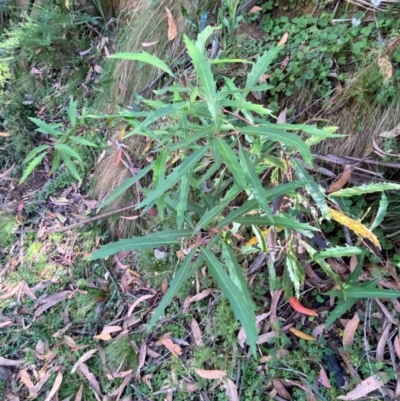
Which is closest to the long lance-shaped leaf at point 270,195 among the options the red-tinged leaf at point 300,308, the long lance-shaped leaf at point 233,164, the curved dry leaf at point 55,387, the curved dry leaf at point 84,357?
the long lance-shaped leaf at point 233,164

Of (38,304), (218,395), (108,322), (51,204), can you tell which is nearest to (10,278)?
(38,304)

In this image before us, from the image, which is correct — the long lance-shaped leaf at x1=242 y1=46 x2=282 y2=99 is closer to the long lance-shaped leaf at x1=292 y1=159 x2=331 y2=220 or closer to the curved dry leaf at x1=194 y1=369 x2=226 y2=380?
the long lance-shaped leaf at x1=292 y1=159 x2=331 y2=220

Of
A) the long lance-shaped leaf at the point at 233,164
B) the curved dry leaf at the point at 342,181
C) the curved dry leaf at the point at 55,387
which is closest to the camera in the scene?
the long lance-shaped leaf at the point at 233,164

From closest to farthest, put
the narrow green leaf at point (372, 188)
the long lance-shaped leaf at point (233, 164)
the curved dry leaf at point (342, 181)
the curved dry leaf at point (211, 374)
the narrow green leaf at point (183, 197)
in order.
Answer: the long lance-shaped leaf at point (233, 164)
the narrow green leaf at point (183, 197)
the narrow green leaf at point (372, 188)
the curved dry leaf at point (342, 181)
the curved dry leaf at point (211, 374)

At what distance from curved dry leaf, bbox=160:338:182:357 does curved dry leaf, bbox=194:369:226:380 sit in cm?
13

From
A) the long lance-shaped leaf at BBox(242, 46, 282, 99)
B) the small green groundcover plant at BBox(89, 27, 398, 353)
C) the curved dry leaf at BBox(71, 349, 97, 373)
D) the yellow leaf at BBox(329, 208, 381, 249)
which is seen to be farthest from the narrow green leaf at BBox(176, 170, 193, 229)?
the curved dry leaf at BBox(71, 349, 97, 373)

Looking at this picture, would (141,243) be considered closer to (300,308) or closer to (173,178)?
(173,178)

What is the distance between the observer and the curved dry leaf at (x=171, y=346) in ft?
5.93

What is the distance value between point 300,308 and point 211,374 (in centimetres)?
47

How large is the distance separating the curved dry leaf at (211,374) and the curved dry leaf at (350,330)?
0.51 m

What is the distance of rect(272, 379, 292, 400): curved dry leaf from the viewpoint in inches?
60.6

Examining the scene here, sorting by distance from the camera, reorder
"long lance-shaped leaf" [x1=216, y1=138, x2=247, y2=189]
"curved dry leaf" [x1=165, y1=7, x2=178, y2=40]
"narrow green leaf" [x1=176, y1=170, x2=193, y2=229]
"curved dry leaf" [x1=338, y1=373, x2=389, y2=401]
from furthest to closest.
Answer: "curved dry leaf" [x1=165, y1=7, x2=178, y2=40], "curved dry leaf" [x1=338, y1=373, x2=389, y2=401], "narrow green leaf" [x1=176, y1=170, x2=193, y2=229], "long lance-shaped leaf" [x1=216, y1=138, x2=247, y2=189]

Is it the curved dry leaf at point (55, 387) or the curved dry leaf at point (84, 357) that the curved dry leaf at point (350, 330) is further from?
the curved dry leaf at point (55, 387)

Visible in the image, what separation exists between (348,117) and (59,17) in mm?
2201
